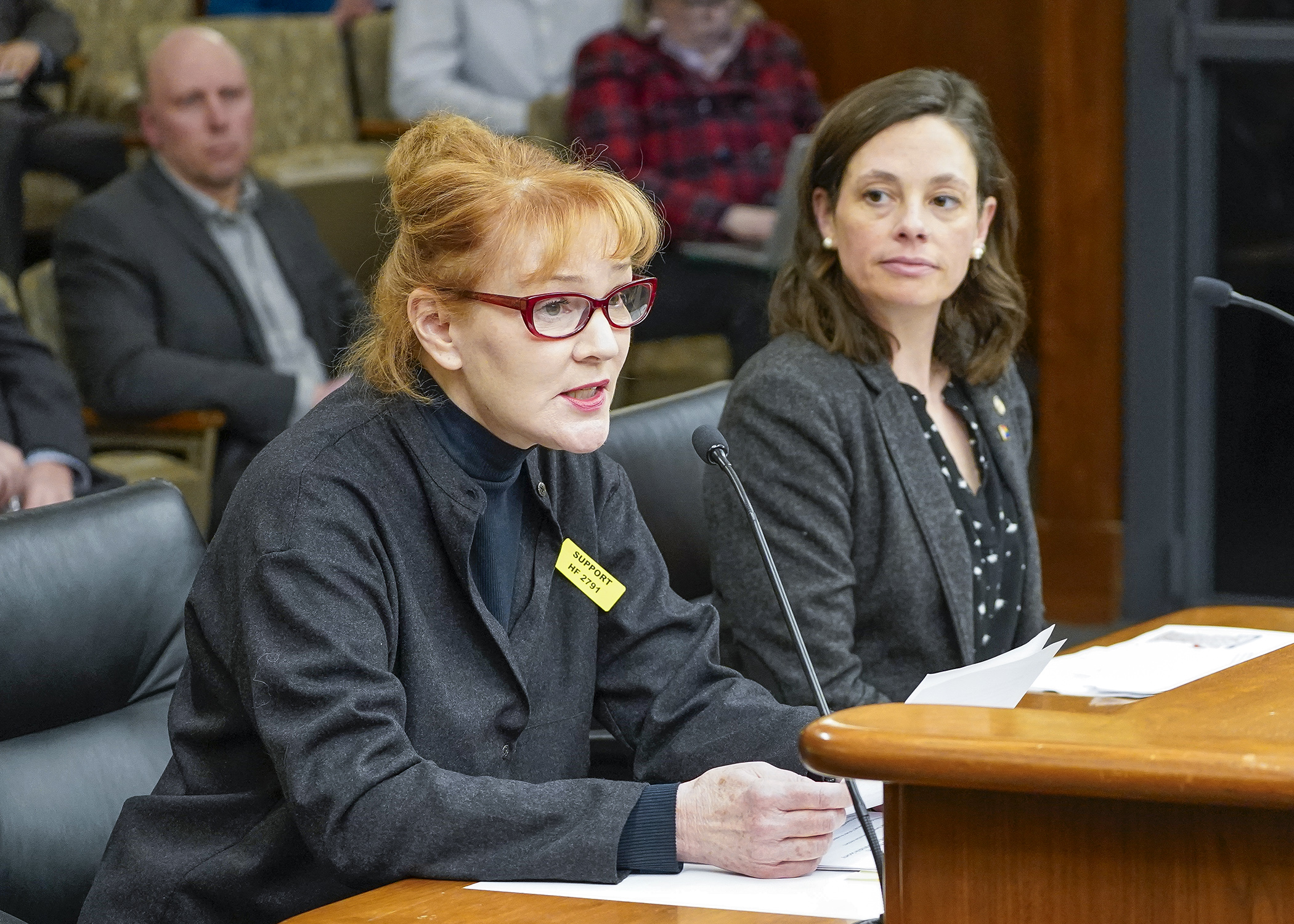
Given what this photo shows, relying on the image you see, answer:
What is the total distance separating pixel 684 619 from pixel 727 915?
0.42 metres

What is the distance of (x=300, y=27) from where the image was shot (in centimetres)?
435

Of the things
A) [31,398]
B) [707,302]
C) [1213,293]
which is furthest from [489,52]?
[1213,293]

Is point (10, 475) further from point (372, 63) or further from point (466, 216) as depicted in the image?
point (372, 63)

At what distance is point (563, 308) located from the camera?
51.1 inches

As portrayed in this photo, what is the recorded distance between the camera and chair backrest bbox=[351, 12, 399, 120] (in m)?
4.57

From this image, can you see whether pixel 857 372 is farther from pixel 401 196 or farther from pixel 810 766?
pixel 810 766

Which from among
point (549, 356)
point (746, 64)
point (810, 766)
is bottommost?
point (810, 766)

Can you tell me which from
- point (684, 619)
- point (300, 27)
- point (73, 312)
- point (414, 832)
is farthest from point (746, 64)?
point (414, 832)

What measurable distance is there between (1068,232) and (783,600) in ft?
9.47

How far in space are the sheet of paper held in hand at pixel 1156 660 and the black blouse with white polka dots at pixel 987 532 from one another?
0.12 m

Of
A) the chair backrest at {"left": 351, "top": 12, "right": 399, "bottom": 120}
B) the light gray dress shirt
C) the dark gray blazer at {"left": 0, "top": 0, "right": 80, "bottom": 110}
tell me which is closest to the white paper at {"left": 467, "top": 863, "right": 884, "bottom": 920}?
the light gray dress shirt

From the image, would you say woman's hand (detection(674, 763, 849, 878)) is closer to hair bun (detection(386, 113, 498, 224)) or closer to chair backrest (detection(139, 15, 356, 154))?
hair bun (detection(386, 113, 498, 224))

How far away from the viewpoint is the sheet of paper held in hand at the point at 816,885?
3.65 feet

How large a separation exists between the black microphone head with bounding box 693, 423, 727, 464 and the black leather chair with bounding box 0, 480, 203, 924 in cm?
54
